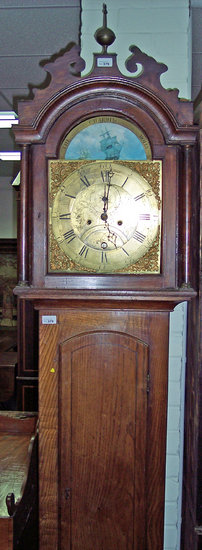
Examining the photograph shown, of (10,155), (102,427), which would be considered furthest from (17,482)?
(10,155)

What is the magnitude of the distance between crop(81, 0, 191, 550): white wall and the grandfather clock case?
32 cm

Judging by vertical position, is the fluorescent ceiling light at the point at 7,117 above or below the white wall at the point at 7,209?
above

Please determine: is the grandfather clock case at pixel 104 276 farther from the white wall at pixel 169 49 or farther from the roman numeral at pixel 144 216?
the white wall at pixel 169 49

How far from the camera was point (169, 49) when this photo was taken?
1.68 m

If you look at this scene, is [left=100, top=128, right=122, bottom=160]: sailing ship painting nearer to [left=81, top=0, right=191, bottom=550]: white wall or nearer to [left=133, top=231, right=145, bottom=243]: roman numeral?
[left=133, top=231, right=145, bottom=243]: roman numeral

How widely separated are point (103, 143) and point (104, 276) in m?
0.41

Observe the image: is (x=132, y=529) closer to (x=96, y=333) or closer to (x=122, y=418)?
(x=122, y=418)

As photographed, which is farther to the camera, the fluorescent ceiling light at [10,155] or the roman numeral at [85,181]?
the fluorescent ceiling light at [10,155]

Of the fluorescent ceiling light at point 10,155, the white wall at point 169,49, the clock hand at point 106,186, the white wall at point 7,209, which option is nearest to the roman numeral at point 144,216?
the clock hand at point 106,186

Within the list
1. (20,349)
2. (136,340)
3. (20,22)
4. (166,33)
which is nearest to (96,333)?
(136,340)

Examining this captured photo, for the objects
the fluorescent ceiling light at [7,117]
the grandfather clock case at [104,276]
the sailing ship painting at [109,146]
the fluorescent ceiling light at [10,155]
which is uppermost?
the fluorescent ceiling light at [10,155]

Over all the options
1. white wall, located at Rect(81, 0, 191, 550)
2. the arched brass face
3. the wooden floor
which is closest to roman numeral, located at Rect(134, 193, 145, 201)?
the arched brass face

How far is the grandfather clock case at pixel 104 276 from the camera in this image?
1.29 m

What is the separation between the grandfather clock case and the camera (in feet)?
4.22
